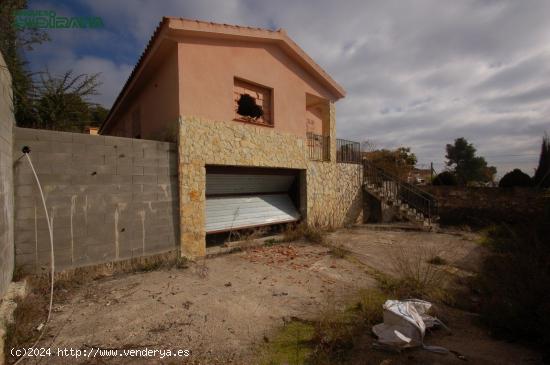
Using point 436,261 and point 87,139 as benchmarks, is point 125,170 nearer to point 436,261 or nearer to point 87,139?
point 87,139

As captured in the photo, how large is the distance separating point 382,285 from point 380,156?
14.2m

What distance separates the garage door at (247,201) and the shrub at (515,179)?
31.4 ft

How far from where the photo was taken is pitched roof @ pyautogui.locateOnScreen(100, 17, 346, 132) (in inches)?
245

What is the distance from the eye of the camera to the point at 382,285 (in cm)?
467

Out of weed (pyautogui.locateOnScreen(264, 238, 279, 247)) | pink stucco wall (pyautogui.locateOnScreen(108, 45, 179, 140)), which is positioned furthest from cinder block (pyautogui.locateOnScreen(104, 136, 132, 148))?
weed (pyautogui.locateOnScreen(264, 238, 279, 247))

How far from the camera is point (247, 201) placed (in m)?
8.80

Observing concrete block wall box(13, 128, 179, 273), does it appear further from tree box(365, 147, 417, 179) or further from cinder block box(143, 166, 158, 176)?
tree box(365, 147, 417, 179)

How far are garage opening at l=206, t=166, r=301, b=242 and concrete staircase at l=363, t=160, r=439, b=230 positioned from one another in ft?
14.1

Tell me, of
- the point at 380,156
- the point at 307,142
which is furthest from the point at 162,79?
the point at 380,156

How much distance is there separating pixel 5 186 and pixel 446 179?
15.7 metres

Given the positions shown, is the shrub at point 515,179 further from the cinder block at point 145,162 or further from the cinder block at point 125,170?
the cinder block at point 125,170

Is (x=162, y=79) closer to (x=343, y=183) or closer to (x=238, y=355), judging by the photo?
(x=238, y=355)

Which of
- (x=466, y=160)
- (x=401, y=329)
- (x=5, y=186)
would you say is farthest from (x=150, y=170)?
(x=466, y=160)

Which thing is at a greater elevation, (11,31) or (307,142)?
(11,31)
